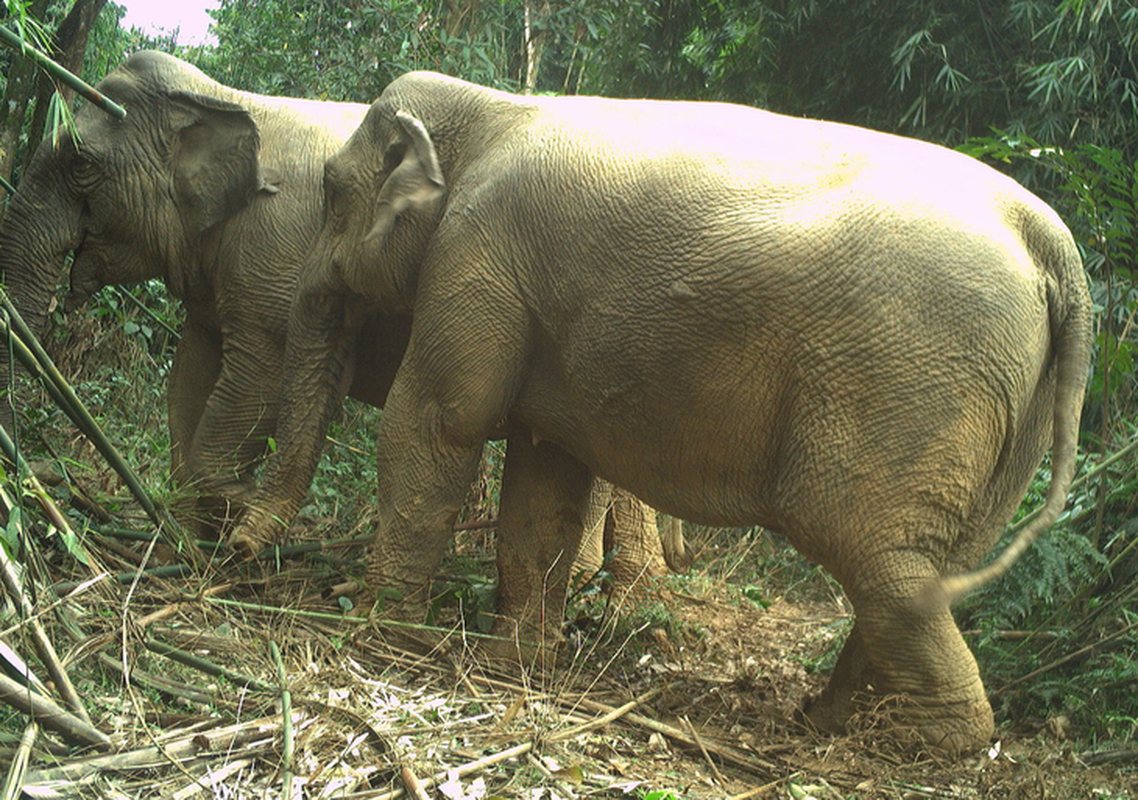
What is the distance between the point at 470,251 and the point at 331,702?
1633mm

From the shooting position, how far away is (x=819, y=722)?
3.95m

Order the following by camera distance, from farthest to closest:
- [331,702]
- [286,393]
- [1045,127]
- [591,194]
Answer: [1045,127] < [286,393] < [591,194] < [331,702]

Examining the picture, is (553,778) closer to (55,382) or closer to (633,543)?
(55,382)

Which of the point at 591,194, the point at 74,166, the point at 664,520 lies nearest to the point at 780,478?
the point at 591,194

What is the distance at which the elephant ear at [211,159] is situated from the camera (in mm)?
5578

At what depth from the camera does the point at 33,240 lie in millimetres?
5652

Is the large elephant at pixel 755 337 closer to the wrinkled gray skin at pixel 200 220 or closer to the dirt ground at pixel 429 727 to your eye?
the dirt ground at pixel 429 727

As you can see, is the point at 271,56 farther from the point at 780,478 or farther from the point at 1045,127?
the point at 780,478

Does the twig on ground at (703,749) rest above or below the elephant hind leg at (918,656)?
below

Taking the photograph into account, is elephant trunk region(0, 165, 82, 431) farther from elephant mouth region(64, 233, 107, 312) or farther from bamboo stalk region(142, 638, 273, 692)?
bamboo stalk region(142, 638, 273, 692)

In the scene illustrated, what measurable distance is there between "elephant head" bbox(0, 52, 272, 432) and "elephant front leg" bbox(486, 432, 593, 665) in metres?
2.00

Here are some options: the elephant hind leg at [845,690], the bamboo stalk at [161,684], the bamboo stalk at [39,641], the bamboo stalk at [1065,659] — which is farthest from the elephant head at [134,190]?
the bamboo stalk at [1065,659]

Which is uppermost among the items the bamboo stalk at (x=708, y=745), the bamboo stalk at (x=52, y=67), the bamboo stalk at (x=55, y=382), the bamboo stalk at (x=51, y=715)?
the bamboo stalk at (x=52, y=67)

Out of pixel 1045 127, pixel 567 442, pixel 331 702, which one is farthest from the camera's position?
pixel 1045 127
